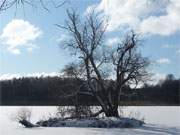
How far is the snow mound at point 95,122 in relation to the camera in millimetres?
22625

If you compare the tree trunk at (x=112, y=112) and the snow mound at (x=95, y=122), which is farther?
the tree trunk at (x=112, y=112)

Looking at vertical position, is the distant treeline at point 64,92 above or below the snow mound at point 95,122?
above

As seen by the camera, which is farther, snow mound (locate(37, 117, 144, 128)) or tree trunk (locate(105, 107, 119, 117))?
tree trunk (locate(105, 107, 119, 117))

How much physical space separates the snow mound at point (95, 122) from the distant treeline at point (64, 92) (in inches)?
70.7

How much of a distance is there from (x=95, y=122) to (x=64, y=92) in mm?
3820

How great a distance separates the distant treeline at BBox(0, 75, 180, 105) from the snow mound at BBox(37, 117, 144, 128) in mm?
1797

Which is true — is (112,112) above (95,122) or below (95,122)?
above

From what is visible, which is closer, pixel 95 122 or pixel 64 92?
pixel 95 122

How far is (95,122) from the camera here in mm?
22969

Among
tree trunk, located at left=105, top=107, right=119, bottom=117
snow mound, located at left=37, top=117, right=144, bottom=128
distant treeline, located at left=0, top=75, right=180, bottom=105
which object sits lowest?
snow mound, located at left=37, top=117, right=144, bottom=128

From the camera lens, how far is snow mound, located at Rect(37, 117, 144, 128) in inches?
891

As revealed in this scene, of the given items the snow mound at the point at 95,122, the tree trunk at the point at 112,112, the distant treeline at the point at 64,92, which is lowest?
A: the snow mound at the point at 95,122

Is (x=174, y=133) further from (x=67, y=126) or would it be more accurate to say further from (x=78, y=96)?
(x=78, y=96)

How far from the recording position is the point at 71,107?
25406 millimetres
